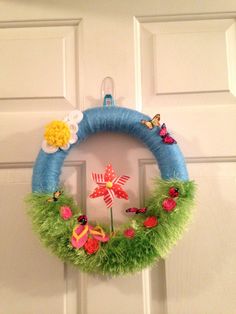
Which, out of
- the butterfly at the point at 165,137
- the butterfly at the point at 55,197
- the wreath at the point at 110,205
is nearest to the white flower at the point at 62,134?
the wreath at the point at 110,205

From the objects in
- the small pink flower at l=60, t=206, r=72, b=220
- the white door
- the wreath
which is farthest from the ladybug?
the small pink flower at l=60, t=206, r=72, b=220

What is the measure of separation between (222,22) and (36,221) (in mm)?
757

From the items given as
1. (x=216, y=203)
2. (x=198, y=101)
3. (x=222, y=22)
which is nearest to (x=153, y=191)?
(x=216, y=203)

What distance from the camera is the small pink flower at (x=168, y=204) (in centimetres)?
63

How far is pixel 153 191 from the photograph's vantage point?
70 centimetres

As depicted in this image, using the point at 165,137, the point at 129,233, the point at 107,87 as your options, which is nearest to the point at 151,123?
the point at 165,137

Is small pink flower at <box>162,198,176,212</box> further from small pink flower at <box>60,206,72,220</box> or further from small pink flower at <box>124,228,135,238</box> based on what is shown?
small pink flower at <box>60,206,72,220</box>

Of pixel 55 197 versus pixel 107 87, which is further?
pixel 107 87

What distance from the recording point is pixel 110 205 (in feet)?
2.09

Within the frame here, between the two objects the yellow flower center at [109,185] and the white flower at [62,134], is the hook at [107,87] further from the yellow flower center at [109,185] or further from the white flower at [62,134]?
the yellow flower center at [109,185]

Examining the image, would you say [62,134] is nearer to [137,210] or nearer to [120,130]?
[120,130]

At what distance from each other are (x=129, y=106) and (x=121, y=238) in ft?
1.19

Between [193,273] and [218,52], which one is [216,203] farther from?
[218,52]

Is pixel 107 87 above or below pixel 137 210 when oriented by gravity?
above
